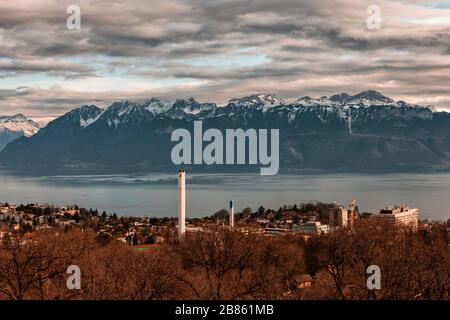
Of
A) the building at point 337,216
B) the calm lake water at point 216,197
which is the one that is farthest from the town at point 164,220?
the calm lake water at point 216,197

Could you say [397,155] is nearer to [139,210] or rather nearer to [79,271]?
[139,210]

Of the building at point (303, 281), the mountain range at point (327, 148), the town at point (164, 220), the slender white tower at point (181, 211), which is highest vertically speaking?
the mountain range at point (327, 148)

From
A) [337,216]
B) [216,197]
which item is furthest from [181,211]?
[216,197]

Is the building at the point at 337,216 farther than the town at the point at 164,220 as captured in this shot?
Yes

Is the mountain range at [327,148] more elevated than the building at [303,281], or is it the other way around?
the mountain range at [327,148]

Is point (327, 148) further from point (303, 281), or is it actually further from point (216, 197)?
point (303, 281)

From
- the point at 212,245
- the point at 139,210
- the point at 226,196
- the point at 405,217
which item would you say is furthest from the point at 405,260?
the point at 226,196

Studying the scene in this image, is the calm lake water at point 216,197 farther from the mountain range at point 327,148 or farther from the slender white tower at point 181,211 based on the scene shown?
the mountain range at point 327,148

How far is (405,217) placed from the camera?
4453 cm

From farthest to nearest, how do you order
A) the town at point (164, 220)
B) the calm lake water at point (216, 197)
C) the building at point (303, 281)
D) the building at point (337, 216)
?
the calm lake water at point (216, 197) → the building at point (337, 216) → the town at point (164, 220) → the building at point (303, 281)

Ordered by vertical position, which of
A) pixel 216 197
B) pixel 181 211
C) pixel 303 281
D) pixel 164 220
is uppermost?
pixel 181 211

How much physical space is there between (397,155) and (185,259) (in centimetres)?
13975

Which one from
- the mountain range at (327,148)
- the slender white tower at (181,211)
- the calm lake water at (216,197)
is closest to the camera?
the slender white tower at (181,211)

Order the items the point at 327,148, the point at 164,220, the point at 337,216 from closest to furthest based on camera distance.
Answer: the point at 164,220
the point at 337,216
the point at 327,148
